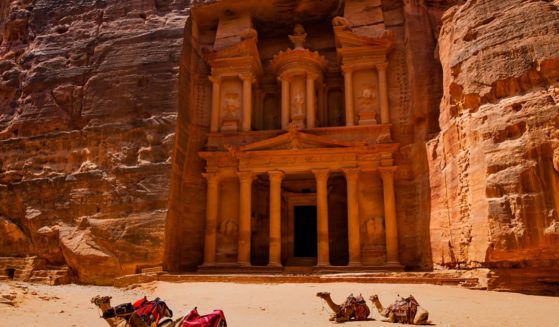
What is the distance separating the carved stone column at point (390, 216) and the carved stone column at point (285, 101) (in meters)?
4.77

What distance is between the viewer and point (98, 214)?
1775 cm

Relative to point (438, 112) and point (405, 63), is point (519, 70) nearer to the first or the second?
point (438, 112)

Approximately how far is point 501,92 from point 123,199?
13576 millimetres

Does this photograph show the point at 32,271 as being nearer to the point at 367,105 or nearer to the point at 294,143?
the point at 294,143

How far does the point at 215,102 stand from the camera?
68.8 ft

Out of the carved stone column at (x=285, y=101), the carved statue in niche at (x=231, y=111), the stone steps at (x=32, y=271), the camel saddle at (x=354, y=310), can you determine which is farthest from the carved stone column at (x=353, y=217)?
the stone steps at (x=32, y=271)

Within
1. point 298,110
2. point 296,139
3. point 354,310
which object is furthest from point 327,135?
point 354,310

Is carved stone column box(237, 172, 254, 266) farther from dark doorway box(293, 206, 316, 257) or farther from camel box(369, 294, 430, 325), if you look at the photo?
camel box(369, 294, 430, 325)

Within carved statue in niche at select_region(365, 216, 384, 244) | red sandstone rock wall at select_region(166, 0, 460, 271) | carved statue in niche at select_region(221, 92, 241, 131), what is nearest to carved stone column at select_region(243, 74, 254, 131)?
carved statue in niche at select_region(221, 92, 241, 131)

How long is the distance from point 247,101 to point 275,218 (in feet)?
18.5

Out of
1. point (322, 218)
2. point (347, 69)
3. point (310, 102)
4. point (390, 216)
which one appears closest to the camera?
point (390, 216)

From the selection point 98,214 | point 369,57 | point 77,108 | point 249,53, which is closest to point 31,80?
point 77,108

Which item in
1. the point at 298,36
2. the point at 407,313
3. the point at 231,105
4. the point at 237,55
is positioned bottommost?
the point at 407,313

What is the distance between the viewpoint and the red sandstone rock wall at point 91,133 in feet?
56.8
